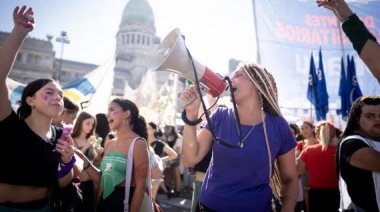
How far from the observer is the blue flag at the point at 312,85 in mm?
7371

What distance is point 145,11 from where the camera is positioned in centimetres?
6788

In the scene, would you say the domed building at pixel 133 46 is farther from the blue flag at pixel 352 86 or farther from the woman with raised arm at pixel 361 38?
the woman with raised arm at pixel 361 38

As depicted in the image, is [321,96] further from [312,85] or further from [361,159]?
[361,159]

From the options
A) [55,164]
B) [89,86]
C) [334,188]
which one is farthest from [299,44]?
[55,164]

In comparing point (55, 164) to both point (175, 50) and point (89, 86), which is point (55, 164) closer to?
point (175, 50)

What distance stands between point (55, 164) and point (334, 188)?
404cm

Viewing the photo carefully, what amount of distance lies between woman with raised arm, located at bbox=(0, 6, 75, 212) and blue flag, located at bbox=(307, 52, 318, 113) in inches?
246

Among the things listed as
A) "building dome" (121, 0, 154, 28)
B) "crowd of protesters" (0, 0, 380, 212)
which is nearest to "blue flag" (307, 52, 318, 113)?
"crowd of protesters" (0, 0, 380, 212)

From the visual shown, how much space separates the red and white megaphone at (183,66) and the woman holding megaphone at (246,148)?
0.09 metres

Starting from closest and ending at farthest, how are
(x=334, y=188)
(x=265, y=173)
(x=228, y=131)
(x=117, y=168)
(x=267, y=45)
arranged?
(x=265, y=173) → (x=228, y=131) → (x=117, y=168) → (x=334, y=188) → (x=267, y=45)

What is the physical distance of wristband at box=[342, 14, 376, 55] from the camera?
5.30 ft

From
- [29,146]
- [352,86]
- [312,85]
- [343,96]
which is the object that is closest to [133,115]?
[29,146]

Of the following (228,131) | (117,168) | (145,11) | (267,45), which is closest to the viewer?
(228,131)

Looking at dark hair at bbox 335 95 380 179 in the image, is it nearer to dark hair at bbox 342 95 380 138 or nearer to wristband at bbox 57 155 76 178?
dark hair at bbox 342 95 380 138
